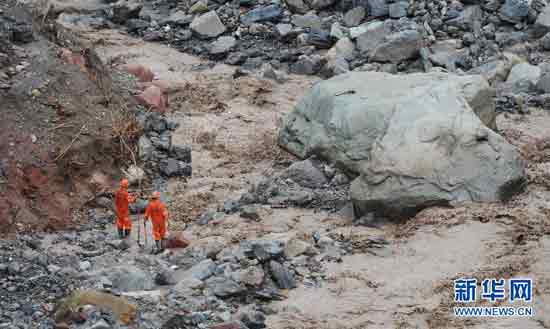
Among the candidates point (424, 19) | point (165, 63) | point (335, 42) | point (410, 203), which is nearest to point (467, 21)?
point (424, 19)

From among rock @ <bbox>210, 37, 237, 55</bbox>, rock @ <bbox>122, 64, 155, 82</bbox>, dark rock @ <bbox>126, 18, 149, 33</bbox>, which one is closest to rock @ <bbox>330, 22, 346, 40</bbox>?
rock @ <bbox>210, 37, 237, 55</bbox>

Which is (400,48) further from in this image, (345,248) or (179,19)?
(345,248)

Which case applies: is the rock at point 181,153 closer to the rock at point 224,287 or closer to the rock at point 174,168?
the rock at point 174,168

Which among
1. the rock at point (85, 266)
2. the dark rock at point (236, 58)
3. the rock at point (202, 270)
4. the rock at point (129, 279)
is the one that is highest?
the rock at point (129, 279)

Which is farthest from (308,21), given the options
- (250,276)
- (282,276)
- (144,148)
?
(250,276)

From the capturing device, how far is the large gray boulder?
30.3 feet

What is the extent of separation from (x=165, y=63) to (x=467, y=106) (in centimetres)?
748

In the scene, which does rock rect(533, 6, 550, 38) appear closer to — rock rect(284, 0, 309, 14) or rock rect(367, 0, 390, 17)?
rock rect(367, 0, 390, 17)

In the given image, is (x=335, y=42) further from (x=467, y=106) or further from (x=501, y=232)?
(x=501, y=232)

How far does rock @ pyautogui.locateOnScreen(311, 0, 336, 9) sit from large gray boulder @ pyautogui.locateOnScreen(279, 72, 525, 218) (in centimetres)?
634

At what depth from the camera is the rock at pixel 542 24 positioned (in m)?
15.4

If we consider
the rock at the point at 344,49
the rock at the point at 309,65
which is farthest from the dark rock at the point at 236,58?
the rock at the point at 344,49

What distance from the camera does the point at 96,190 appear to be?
10.1m

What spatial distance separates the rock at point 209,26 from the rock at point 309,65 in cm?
231
